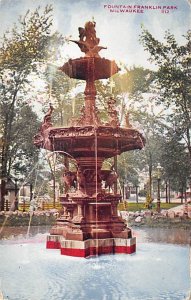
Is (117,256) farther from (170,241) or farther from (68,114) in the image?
(68,114)

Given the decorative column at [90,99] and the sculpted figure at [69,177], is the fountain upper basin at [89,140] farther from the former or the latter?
the decorative column at [90,99]

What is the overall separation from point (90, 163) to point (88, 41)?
1996mm

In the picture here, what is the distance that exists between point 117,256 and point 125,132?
6.29 ft

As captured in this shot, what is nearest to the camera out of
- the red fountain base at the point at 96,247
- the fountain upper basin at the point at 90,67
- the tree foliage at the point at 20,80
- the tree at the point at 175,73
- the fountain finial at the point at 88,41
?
the red fountain base at the point at 96,247

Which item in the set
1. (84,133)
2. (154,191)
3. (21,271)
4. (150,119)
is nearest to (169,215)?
(154,191)

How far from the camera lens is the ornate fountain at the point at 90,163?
645 centimetres

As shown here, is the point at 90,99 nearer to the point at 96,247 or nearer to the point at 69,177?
the point at 69,177

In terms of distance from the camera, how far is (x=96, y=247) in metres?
6.51

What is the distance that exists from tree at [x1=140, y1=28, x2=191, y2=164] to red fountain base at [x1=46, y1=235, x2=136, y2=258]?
6.59ft

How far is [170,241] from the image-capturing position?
7.85m

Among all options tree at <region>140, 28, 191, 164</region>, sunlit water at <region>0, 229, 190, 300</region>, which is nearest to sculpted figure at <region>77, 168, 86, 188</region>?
sunlit water at <region>0, 229, 190, 300</region>

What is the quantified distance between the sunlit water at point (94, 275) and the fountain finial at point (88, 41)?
128 inches

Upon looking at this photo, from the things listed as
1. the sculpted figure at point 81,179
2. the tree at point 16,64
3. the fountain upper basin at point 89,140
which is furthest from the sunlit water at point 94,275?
the tree at point 16,64

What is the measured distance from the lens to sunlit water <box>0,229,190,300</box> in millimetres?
5020
